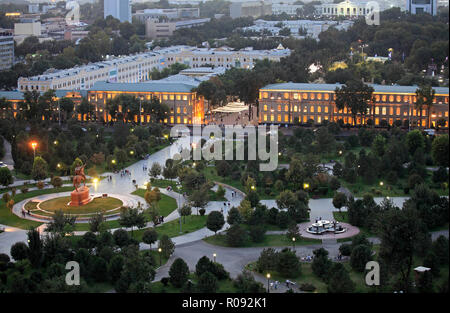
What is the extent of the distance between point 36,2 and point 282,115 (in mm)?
79954

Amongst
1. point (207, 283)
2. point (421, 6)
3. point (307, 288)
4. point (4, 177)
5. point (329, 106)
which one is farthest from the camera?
point (421, 6)

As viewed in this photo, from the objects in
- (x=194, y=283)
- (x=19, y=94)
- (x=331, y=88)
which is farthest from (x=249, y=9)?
(x=194, y=283)

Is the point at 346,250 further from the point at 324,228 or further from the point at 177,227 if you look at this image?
the point at 177,227

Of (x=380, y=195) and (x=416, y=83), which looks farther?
(x=416, y=83)

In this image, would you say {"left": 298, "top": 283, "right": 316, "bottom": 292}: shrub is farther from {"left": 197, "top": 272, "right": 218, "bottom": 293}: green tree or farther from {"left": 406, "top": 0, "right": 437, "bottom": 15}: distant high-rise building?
{"left": 406, "top": 0, "right": 437, "bottom": 15}: distant high-rise building

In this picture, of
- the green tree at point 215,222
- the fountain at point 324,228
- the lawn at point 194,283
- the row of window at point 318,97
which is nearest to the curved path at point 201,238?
the green tree at point 215,222

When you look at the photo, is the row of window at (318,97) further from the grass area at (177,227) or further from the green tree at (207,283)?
the green tree at (207,283)

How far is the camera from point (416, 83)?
1583 inches

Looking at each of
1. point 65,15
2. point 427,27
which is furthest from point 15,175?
point 65,15

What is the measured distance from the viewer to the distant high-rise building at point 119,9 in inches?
3873

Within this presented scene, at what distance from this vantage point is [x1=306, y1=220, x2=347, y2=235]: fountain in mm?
19984

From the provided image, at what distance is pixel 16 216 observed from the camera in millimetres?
22188

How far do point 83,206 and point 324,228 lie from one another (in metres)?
7.49

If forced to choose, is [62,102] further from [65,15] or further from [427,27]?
[65,15]
